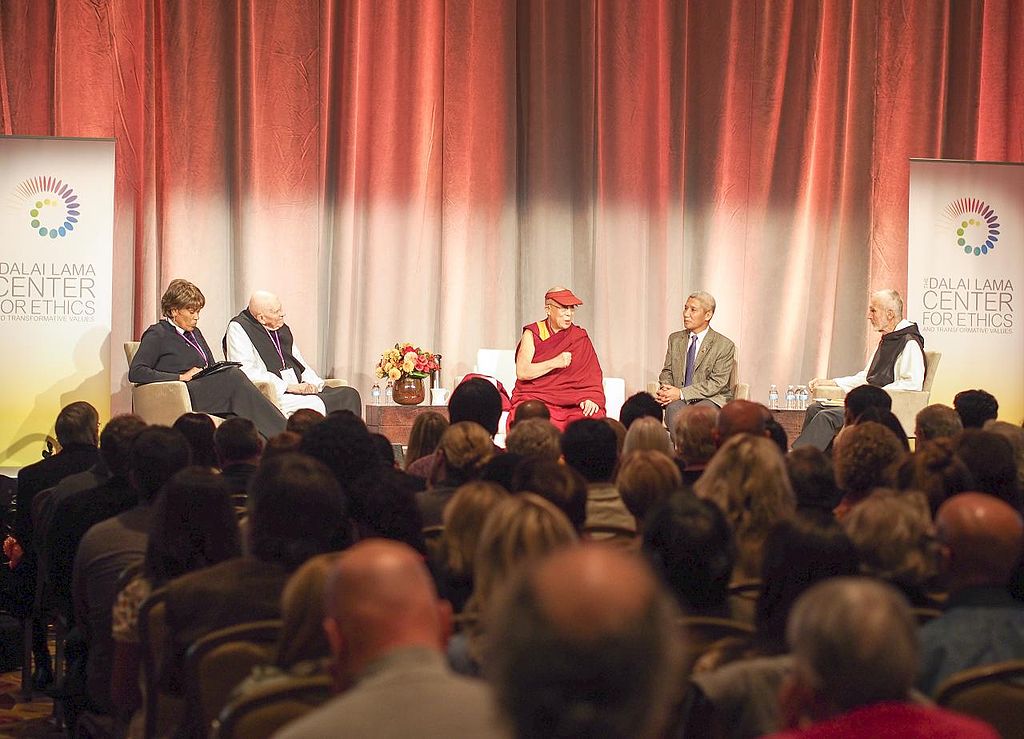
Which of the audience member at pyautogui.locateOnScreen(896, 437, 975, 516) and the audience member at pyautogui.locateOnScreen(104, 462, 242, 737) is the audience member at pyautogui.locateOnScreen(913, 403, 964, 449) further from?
the audience member at pyautogui.locateOnScreen(104, 462, 242, 737)

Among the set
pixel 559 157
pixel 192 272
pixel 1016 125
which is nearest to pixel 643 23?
pixel 559 157

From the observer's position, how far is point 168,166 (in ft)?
27.0

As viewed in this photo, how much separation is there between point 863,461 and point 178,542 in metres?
1.81

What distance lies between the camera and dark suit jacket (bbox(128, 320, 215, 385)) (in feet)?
22.2

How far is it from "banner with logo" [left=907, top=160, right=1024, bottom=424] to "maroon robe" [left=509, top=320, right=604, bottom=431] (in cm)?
204

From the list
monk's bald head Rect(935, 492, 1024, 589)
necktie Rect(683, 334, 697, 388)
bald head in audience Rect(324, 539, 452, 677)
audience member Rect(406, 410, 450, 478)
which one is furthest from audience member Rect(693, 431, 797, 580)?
necktie Rect(683, 334, 697, 388)

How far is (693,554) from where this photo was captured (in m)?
2.21

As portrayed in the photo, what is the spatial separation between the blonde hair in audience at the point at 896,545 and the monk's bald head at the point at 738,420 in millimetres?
1577

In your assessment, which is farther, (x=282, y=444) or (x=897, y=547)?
(x=282, y=444)

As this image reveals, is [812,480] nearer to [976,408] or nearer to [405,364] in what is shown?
[976,408]

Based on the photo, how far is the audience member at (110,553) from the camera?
2.81 m

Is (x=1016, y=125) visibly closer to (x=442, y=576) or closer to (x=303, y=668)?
(x=442, y=576)

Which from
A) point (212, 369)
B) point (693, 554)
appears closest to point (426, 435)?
point (693, 554)

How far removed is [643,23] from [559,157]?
1.04 meters
